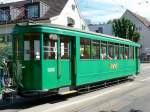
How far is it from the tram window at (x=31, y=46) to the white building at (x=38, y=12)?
3038cm

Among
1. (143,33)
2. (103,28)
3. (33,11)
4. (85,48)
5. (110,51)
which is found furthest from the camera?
(103,28)

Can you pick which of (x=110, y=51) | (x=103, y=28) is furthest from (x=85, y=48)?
(x=103, y=28)

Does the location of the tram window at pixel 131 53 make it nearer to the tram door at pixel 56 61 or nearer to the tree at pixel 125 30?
the tram door at pixel 56 61

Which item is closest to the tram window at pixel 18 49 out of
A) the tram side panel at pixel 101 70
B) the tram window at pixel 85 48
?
the tram side panel at pixel 101 70

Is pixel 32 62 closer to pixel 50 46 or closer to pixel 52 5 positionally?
pixel 50 46

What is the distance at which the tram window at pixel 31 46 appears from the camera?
547 inches

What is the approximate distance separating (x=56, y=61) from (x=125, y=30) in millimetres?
65501

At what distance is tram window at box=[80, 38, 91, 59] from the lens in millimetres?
16297

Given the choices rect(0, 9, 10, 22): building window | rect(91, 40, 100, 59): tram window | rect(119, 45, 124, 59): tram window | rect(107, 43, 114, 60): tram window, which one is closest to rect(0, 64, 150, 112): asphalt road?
rect(91, 40, 100, 59): tram window

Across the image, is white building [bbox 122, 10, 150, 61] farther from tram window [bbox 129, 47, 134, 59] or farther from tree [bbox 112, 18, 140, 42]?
tram window [bbox 129, 47, 134, 59]

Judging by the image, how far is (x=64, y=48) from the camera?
1512 centimetres

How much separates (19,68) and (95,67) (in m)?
4.82

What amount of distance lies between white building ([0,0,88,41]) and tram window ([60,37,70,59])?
29.3m

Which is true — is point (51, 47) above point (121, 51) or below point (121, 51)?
above
